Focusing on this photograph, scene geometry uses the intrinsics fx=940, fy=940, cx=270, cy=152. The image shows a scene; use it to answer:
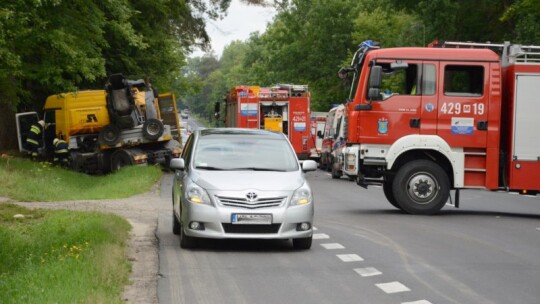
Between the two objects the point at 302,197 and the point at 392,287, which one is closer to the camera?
the point at 392,287

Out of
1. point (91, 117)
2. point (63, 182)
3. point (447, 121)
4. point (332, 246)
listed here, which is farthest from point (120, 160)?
point (332, 246)

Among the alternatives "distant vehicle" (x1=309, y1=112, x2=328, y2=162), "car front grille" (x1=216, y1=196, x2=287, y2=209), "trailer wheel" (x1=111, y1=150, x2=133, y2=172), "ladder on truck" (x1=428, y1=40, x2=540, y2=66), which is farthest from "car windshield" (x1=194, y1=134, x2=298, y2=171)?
"distant vehicle" (x1=309, y1=112, x2=328, y2=162)

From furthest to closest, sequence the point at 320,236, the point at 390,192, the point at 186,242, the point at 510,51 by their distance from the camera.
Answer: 1. the point at 390,192
2. the point at 510,51
3. the point at 320,236
4. the point at 186,242

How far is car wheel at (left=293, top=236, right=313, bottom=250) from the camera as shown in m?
12.8

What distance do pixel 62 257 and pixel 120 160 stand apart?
895 inches

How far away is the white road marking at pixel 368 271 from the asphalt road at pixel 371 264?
0.04 ft

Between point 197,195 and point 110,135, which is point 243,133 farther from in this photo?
point 110,135

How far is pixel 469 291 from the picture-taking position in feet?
31.5

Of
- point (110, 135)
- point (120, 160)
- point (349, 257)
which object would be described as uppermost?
point (110, 135)

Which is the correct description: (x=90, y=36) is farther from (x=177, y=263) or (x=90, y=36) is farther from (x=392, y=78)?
(x=177, y=263)

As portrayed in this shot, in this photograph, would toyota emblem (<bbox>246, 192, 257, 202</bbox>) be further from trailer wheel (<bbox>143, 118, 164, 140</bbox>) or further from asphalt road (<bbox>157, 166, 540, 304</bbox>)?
trailer wheel (<bbox>143, 118, 164, 140</bbox>)

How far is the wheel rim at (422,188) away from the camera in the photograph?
18.4m

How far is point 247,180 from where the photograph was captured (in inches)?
494

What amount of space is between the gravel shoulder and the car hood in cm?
118
